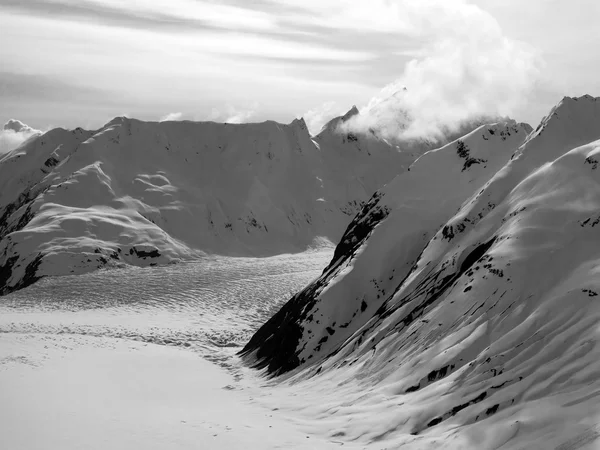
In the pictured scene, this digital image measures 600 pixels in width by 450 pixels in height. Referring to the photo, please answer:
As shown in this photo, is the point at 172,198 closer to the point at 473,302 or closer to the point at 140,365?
the point at 140,365

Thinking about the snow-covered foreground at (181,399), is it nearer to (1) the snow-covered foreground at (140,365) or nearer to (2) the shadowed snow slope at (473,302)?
(1) the snow-covered foreground at (140,365)

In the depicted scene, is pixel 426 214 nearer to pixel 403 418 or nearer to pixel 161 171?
pixel 403 418

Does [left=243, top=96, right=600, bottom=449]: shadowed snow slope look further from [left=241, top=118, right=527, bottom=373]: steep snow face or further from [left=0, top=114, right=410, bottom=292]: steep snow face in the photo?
[left=0, top=114, right=410, bottom=292]: steep snow face

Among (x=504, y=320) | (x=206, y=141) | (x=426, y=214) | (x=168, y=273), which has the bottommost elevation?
(x=168, y=273)

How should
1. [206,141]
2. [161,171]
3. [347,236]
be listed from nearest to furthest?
[347,236]
[161,171]
[206,141]

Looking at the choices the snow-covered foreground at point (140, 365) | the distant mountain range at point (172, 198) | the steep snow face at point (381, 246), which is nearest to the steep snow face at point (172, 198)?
the distant mountain range at point (172, 198)

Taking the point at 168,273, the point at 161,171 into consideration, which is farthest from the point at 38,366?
the point at 161,171

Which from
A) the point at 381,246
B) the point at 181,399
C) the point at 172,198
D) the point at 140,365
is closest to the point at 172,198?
the point at 172,198
